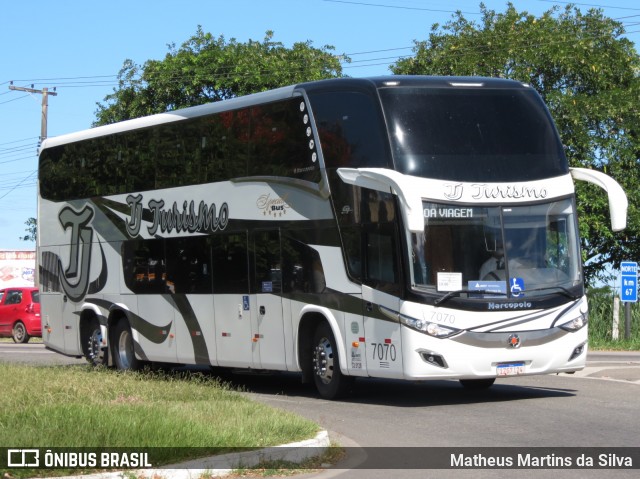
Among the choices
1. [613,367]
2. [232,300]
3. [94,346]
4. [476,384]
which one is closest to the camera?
[476,384]

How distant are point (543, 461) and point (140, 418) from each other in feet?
12.7

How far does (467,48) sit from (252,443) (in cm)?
2733

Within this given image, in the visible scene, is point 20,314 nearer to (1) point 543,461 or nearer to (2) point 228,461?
(2) point 228,461

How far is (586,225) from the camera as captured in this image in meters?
31.9

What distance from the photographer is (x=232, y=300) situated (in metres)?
18.2

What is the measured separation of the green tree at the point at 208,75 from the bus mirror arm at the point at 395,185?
28422 mm

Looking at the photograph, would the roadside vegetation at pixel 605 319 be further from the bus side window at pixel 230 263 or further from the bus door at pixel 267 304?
the bus door at pixel 267 304

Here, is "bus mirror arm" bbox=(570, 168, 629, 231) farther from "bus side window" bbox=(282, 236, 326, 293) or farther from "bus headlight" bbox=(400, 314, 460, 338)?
"bus side window" bbox=(282, 236, 326, 293)

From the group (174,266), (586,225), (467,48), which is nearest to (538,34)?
(467,48)

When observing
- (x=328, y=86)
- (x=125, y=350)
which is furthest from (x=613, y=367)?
(x=125, y=350)

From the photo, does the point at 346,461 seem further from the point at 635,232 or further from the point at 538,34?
the point at 538,34

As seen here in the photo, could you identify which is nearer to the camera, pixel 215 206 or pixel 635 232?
pixel 215 206

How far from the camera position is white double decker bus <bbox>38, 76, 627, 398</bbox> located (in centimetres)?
1462

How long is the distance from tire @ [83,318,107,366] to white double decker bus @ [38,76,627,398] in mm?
1872
